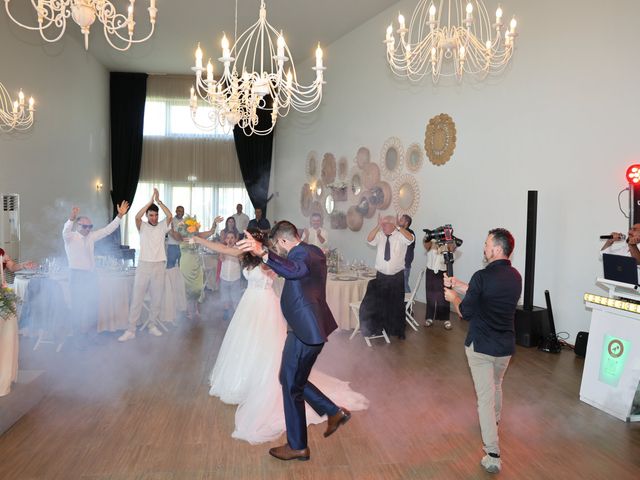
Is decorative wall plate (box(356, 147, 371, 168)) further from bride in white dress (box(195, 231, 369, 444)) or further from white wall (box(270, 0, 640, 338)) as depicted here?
bride in white dress (box(195, 231, 369, 444))

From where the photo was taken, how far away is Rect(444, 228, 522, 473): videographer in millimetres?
3555

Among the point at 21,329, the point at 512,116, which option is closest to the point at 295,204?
the point at 512,116

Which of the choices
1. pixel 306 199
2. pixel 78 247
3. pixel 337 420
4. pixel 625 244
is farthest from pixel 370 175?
pixel 337 420

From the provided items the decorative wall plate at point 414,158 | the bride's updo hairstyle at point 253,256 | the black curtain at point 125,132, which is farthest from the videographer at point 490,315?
the black curtain at point 125,132

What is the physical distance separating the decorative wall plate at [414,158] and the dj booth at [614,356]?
5324mm

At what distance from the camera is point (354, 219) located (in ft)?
39.7

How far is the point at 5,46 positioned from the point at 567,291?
9510 mm

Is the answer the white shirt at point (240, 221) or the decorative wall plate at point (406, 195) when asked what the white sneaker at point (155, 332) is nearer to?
the decorative wall plate at point (406, 195)

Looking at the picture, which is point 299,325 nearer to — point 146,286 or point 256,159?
point 146,286

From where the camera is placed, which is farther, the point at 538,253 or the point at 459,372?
the point at 538,253

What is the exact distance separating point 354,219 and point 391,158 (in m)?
1.94

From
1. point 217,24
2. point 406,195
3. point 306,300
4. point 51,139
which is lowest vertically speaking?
point 306,300

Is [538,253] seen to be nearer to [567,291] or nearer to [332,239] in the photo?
[567,291]

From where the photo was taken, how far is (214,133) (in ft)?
52.9
